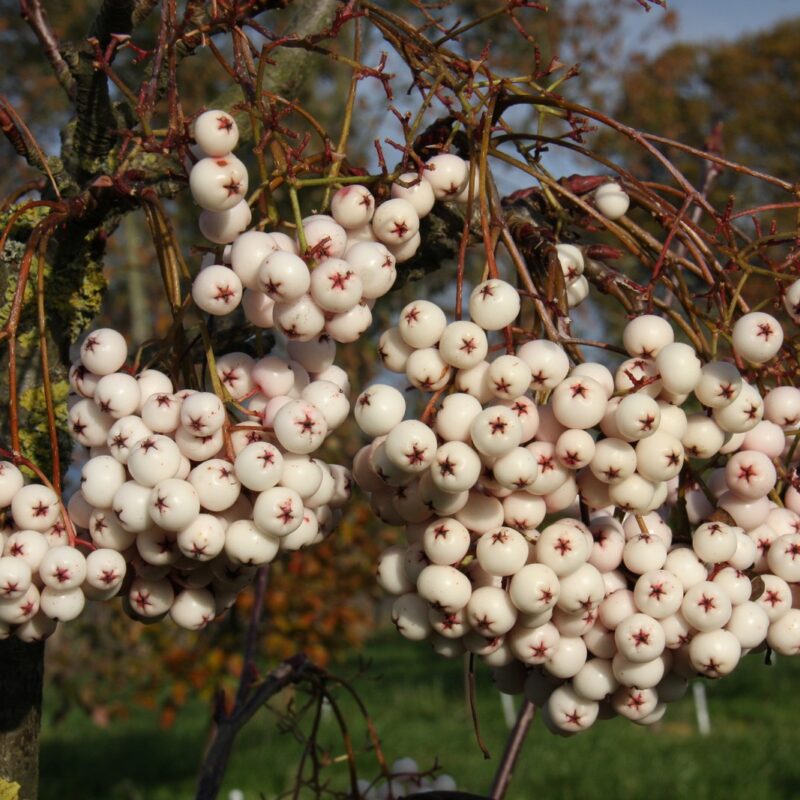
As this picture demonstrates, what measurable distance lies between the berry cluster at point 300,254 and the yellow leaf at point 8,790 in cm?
55

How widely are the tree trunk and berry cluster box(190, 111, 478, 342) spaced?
0.52m

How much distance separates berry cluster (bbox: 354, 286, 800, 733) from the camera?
0.93 meters

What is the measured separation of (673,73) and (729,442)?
15.9 metres

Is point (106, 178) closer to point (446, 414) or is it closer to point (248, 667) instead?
point (446, 414)

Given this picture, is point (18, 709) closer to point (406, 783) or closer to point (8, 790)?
point (8, 790)

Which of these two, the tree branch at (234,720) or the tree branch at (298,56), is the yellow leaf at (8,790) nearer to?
the tree branch at (234,720)

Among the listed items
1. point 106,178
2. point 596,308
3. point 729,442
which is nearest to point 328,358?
point 106,178

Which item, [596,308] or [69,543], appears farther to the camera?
[596,308]

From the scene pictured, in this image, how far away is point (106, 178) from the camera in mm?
1060

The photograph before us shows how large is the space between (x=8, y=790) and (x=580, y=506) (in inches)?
26.0

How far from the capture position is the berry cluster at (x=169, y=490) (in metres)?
0.92

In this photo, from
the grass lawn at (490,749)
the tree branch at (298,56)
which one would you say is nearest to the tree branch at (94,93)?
the tree branch at (298,56)

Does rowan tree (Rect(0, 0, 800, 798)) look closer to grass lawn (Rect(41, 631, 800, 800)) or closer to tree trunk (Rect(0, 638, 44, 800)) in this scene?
tree trunk (Rect(0, 638, 44, 800))

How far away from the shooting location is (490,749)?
5.98 m
